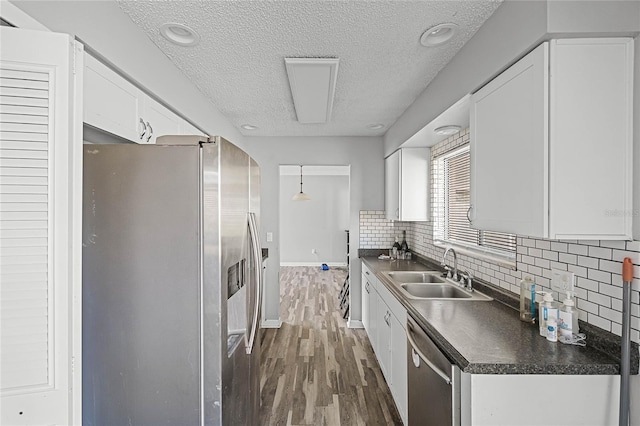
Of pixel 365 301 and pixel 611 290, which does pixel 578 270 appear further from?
pixel 365 301

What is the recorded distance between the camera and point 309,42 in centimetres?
177

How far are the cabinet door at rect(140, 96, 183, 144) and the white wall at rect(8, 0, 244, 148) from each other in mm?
55

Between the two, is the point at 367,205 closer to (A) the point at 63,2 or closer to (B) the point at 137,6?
(B) the point at 137,6

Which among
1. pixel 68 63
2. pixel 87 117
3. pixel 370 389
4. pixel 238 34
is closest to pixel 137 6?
pixel 238 34

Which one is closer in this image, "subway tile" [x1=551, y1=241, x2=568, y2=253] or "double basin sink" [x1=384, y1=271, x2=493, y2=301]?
"subway tile" [x1=551, y1=241, x2=568, y2=253]

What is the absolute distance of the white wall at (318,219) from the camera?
8.62 meters

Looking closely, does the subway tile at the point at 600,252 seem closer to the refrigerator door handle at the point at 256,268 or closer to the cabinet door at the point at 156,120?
the refrigerator door handle at the point at 256,268

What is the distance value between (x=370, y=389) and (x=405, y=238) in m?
2.02

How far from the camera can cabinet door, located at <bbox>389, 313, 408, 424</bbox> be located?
80.4 inches

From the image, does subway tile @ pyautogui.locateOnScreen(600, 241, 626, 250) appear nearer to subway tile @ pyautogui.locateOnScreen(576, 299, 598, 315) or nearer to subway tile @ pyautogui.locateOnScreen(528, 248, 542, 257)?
subway tile @ pyautogui.locateOnScreen(576, 299, 598, 315)

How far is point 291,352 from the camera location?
3344 millimetres

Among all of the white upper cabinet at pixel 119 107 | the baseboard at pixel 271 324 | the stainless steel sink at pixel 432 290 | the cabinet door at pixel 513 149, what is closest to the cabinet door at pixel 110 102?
the white upper cabinet at pixel 119 107

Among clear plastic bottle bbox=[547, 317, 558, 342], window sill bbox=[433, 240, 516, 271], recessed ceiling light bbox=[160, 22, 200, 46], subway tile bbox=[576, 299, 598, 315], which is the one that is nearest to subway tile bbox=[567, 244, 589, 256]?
subway tile bbox=[576, 299, 598, 315]

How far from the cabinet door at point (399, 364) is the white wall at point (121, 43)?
6.80 ft
